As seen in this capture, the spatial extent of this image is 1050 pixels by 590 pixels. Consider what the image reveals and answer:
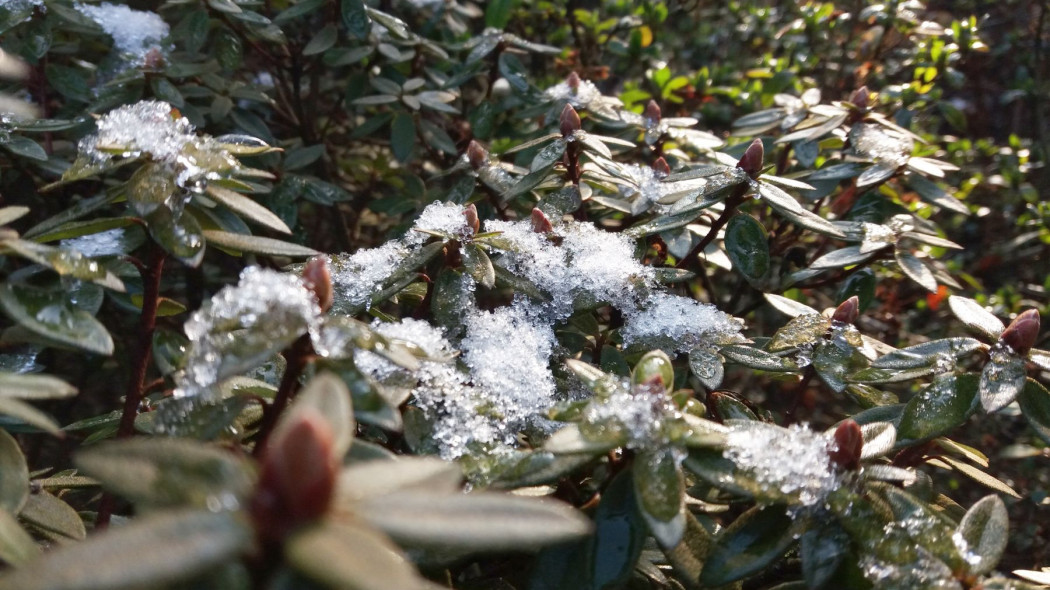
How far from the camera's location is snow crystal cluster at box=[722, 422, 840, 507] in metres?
0.90

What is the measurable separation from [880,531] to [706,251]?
0.86m

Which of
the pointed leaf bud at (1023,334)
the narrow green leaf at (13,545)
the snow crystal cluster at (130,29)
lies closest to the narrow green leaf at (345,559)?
the narrow green leaf at (13,545)

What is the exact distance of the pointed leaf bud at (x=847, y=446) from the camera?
3.03 feet

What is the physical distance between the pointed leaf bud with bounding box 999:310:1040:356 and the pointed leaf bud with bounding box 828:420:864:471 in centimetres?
36

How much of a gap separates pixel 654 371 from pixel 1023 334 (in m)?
0.58

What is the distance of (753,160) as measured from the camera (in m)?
1.34

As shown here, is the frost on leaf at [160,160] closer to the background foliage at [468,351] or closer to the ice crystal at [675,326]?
the background foliage at [468,351]

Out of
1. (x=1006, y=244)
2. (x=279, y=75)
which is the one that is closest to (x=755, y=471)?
(x=279, y=75)

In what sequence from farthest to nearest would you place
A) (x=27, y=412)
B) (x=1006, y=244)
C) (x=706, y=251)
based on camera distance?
(x=1006, y=244) → (x=706, y=251) → (x=27, y=412)

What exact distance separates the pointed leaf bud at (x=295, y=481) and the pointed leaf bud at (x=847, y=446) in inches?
25.2

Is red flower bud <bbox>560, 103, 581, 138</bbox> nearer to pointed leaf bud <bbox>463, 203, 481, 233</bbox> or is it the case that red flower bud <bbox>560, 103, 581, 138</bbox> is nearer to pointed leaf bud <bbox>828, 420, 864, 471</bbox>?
pointed leaf bud <bbox>463, 203, 481, 233</bbox>

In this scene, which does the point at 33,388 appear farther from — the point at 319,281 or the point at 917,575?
the point at 917,575

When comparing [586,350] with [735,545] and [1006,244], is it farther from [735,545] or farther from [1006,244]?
[1006,244]

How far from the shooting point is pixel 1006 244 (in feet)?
9.81
